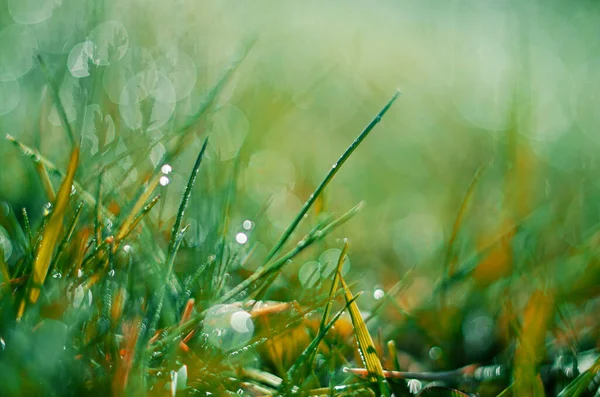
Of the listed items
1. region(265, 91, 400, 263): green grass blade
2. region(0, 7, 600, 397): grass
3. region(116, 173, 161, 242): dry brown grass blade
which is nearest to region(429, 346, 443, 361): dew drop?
region(0, 7, 600, 397): grass

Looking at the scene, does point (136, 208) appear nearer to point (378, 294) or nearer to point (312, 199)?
point (312, 199)

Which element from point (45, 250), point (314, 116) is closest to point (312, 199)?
point (45, 250)

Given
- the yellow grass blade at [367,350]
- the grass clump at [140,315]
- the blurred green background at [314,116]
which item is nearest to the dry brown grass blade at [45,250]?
the grass clump at [140,315]

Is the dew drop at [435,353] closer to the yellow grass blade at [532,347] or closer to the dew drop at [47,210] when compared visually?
the yellow grass blade at [532,347]

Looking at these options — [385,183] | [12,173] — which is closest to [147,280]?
[12,173]

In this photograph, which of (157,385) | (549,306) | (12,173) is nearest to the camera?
(157,385)

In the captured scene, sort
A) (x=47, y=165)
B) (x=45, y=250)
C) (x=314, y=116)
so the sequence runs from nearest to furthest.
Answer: (x=45, y=250) < (x=47, y=165) < (x=314, y=116)

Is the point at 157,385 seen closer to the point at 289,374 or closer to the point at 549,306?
the point at 289,374

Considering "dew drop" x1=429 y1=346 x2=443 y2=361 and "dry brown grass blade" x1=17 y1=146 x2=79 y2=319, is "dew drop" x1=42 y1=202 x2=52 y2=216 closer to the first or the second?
"dry brown grass blade" x1=17 y1=146 x2=79 y2=319
